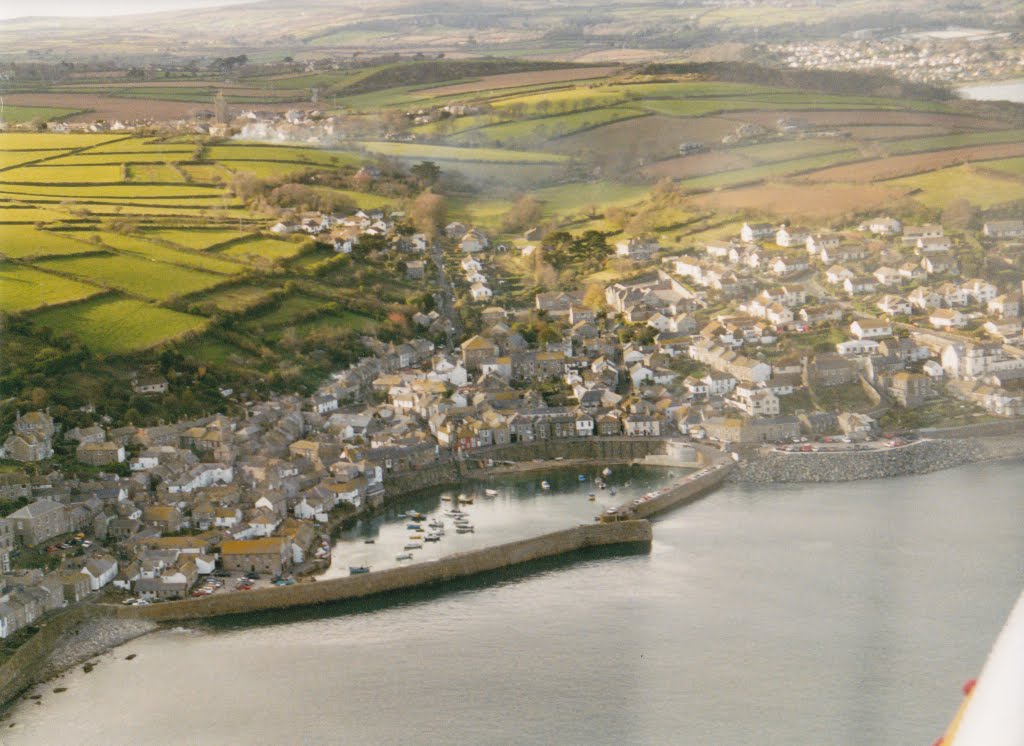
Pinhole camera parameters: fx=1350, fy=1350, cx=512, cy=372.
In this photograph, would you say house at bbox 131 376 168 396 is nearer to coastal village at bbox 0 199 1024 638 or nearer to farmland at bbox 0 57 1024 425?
coastal village at bbox 0 199 1024 638

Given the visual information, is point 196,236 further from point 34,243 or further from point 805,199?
point 805,199

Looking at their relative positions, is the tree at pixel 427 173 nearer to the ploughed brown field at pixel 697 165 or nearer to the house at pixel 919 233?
the ploughed brown field at pixel 697 165

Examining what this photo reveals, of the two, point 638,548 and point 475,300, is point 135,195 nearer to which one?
point 475,300

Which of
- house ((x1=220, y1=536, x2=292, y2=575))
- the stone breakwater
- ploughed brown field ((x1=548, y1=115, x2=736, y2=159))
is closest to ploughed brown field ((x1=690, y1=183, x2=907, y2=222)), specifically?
ploughed brown field ((x1=548, y1=115, x2=736, y2=159))

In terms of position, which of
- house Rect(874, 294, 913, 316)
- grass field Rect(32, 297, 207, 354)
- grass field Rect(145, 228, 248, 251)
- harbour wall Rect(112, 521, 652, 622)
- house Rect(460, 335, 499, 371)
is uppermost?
grass field Rect(145, 228, 248, 251)

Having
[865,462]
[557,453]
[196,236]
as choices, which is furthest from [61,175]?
[865,462]
